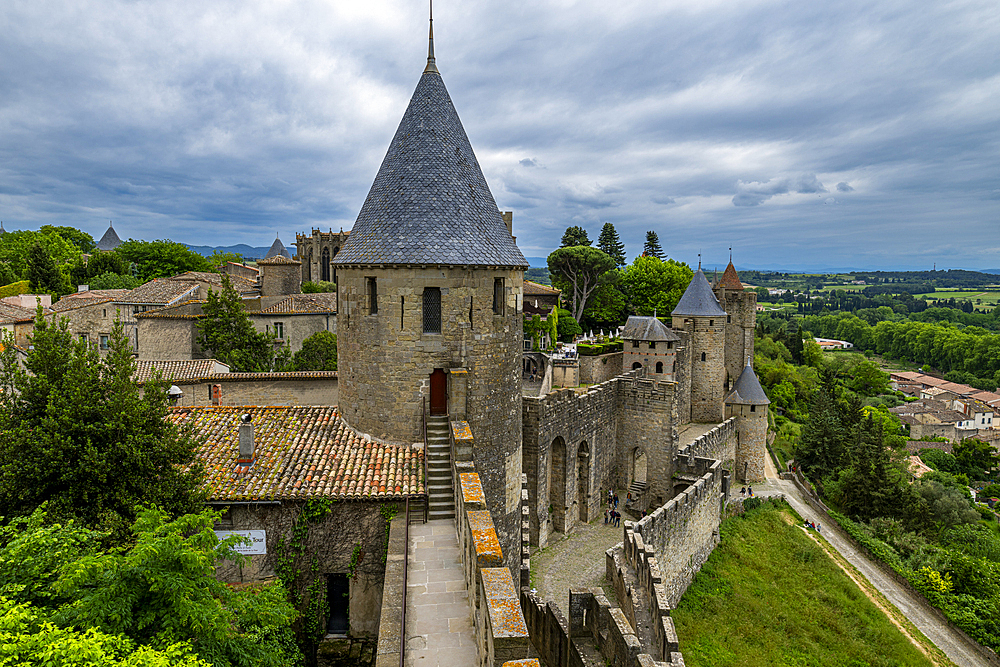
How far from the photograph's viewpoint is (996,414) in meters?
88.7

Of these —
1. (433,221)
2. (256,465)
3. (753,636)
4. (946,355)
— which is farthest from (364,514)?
(946,355)

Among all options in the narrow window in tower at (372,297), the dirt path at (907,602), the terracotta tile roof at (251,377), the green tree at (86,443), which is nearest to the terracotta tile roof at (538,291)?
the dirt path at (907,602)

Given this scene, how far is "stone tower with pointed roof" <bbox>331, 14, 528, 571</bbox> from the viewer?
47.7 ft

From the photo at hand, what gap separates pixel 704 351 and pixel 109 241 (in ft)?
320

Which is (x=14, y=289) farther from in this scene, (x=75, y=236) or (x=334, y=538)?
(x=334, y=538)

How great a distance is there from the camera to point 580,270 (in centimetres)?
6781

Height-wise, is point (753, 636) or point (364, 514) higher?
point (364, 514)

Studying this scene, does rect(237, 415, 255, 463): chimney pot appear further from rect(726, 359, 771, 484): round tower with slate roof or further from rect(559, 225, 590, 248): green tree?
rect(559, 225, 590, 248): green tree

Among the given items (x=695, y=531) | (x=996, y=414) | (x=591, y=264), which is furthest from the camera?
(x=996, y=414)

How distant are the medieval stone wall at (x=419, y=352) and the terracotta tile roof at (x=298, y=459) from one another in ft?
2.47

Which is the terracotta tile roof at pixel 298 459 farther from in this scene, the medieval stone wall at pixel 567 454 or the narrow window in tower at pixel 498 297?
the medieval stone wall at pixel 567 454

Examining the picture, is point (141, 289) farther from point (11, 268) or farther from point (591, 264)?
point (591, 264)

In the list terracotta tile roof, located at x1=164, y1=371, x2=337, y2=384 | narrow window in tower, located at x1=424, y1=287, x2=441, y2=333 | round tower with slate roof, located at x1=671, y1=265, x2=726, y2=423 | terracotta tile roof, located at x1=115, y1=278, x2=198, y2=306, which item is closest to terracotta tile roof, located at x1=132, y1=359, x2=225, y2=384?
terracotta tile roof, located at x1=164, y1=371, x2=337, y2=384

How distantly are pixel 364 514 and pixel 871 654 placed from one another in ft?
72.3
